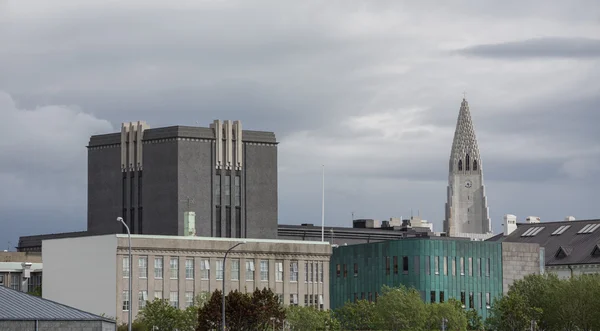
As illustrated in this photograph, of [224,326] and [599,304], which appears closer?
[224,326]

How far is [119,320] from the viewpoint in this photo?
144m

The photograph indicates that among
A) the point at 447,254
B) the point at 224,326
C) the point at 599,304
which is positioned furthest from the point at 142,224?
the point at 224,326

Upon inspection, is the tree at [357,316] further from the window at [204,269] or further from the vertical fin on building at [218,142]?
the vertical fin on building at [218,142]

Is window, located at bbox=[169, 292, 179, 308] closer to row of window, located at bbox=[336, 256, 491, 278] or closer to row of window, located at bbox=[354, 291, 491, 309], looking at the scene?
row of window, located at bbox=[354, 291, 491, 309]

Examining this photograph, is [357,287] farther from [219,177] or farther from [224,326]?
[224,326]

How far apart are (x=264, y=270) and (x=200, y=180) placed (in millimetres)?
36662

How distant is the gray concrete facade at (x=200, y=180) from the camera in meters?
190

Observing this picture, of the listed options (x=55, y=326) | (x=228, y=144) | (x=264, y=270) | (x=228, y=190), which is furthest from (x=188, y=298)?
(x=55, y=326)

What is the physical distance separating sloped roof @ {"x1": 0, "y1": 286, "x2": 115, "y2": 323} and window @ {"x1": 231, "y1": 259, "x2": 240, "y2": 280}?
51.0 meters

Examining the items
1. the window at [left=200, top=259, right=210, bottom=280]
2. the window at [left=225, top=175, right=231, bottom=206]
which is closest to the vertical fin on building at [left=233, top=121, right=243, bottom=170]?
the window at [left=225, top=175, right=231, bottom=206]

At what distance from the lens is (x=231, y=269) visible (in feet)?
509

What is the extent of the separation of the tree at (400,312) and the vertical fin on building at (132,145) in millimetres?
60780

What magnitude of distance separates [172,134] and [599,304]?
6622cm

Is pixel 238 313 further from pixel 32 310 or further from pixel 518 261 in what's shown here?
pixel 518 261
